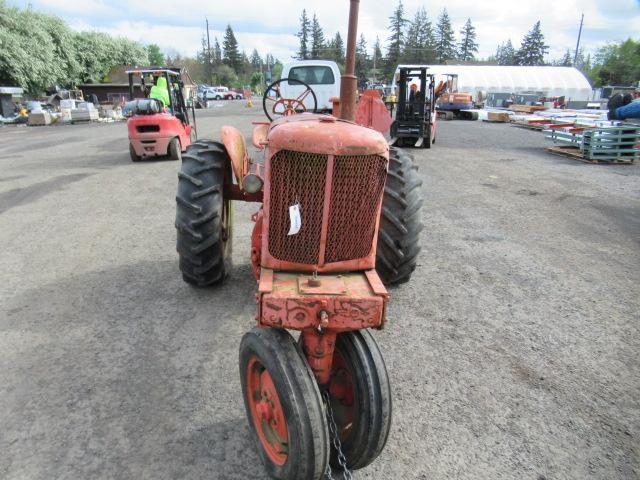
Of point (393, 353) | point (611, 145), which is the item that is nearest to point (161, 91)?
point (393, 353)

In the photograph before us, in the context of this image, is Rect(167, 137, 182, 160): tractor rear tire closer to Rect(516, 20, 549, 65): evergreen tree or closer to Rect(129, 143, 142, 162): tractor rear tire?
Rect(129, 143, 142, 162): tractor rear tire

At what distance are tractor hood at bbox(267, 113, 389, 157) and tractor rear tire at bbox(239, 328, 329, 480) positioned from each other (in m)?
0.87

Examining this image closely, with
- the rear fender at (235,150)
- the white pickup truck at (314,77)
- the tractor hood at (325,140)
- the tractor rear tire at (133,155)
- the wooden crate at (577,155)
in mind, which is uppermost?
the white pickup truck at (314,77)

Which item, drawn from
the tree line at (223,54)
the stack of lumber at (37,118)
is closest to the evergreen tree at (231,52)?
the tree line at (223,54)

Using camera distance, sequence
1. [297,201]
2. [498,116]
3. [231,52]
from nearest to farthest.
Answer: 1. [297,201]
2. [498,116]
3. [231,52]

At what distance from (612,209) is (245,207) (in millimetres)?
5858

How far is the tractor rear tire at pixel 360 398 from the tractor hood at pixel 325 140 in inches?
35.1

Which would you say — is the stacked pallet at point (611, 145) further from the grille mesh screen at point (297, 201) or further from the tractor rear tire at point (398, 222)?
the grille mesh screen at point (297, 201)

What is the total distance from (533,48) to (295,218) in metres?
102

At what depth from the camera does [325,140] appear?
2.26m

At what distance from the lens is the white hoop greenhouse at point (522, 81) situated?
4809cm

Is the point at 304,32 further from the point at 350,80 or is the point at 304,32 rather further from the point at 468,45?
the point at 350,80

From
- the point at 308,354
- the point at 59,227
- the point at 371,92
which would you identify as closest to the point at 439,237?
the point at 371,92

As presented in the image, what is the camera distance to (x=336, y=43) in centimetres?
9656
